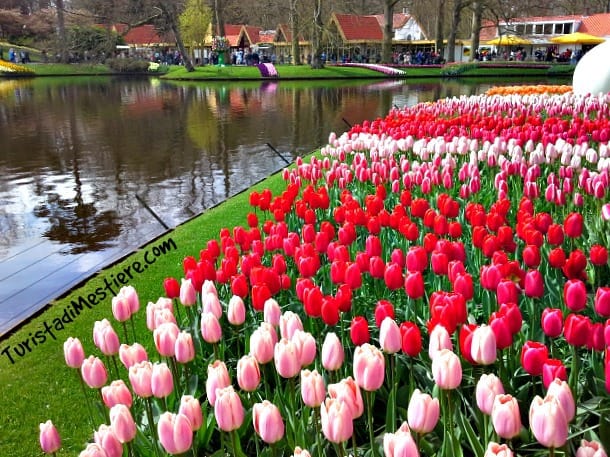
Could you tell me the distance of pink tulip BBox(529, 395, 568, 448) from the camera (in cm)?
163

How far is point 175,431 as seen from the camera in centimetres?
188

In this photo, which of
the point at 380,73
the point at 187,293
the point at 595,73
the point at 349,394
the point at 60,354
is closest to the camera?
the point at 349,394

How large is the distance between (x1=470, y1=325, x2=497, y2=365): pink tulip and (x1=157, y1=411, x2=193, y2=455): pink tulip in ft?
2.83

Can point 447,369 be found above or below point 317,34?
below

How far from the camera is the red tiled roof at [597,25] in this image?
200 feet

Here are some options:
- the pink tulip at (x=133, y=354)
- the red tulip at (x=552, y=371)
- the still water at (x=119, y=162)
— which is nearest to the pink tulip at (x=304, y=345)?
the pink tulip at (x=133, y=354)

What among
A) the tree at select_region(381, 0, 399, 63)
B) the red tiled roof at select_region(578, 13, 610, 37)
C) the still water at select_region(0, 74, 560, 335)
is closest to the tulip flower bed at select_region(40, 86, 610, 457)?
the still water at select_region(0, 74, 560, 335)

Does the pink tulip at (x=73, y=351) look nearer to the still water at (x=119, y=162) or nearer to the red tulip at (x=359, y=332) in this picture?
the red tulip at (x=359, y=332)

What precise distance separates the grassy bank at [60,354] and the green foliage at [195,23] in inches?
1896

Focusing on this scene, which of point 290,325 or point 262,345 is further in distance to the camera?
point 290,325

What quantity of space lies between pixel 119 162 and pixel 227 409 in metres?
12.9

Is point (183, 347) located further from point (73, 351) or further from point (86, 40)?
point (86, 40)

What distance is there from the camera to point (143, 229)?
8656mm

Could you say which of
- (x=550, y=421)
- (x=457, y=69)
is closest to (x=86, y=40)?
(x=457, y=69)
